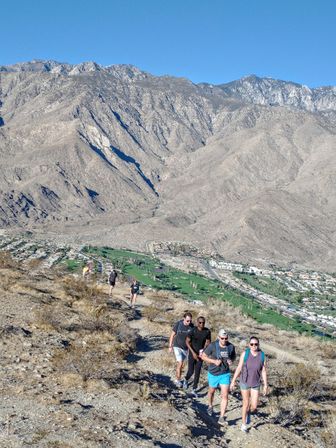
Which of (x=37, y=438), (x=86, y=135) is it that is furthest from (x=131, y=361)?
(x=86, y=135)

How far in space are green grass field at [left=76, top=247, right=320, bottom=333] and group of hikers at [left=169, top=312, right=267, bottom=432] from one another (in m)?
27.8

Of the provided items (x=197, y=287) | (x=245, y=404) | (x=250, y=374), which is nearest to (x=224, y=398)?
(x=245, y=404)

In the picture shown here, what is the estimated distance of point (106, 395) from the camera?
977 centimetres

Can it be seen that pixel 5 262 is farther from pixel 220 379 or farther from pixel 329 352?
pixel 220 379

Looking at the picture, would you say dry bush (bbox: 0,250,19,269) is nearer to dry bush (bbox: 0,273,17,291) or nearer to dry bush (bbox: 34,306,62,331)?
dry bush (bbox: 0,273,17,291)

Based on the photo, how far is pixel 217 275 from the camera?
74.3 m

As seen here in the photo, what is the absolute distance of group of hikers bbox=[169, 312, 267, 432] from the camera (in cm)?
956

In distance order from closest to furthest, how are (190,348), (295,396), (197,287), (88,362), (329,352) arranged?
(88,362) < (190,348) < (295,396) < (329,352) < (197,287)

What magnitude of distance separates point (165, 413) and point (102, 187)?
155 m

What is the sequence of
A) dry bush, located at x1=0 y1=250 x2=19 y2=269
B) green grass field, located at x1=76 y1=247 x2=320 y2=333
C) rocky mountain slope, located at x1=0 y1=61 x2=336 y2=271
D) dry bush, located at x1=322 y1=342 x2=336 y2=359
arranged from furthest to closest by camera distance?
rocky mountain slope, located at x1=0 y1=61 x2=336 y2=271 < green grass field, located at x1=76 y1=247 x2=320 y2=333 < dry bush, located at x1=0 y1=250 x2=19 y2=269 < dry bush, located at x1=322 y1=342 x2=336 y2=359

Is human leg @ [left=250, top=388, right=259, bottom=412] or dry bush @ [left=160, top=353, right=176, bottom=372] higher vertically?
human leg @ [left=250, top=388, right=259, bottom=412]

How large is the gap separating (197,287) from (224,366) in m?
47.1

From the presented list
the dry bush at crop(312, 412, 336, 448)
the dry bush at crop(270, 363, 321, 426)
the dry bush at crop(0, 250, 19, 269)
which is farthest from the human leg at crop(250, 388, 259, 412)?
the dry bush at crop(0, 250, 19, 269)

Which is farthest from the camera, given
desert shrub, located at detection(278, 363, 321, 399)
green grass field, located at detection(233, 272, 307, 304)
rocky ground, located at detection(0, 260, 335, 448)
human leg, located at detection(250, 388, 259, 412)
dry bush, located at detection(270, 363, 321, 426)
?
green grass field, located at detection(233, 272, 307, 304)
